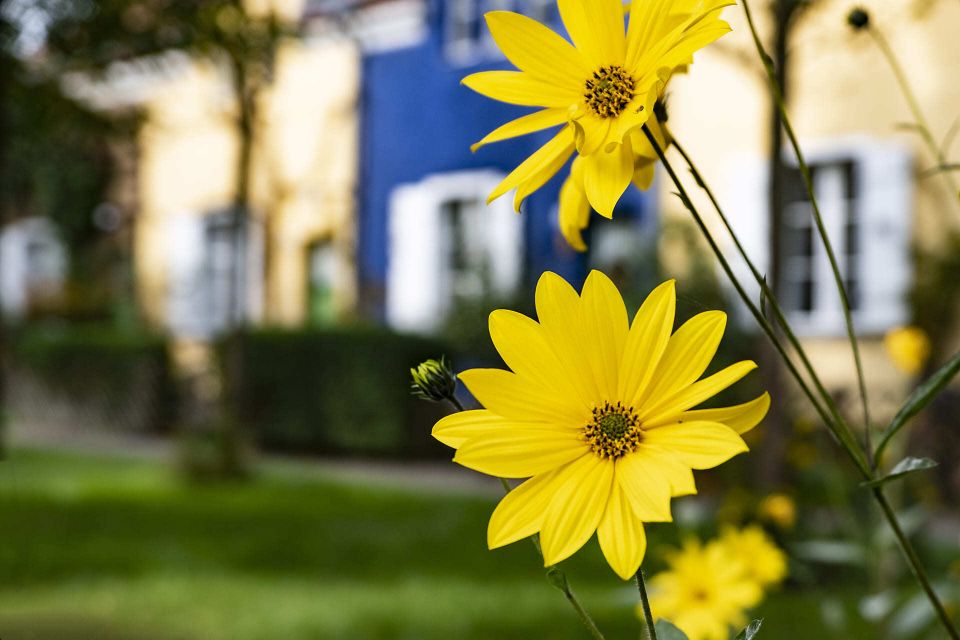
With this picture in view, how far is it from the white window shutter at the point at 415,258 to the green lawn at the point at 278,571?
153 inches

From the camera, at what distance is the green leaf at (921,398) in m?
0.67

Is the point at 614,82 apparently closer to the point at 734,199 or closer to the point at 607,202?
the point at 607,202

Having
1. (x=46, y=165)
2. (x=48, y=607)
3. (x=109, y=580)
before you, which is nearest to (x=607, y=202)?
(x=48, y=607)

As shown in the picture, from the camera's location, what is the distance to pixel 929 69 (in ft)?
27.4

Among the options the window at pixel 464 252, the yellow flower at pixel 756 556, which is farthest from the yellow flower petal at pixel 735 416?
the window at pixel 464 252

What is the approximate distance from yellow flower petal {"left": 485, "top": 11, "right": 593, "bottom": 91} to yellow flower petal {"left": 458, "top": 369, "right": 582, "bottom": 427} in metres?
0.18

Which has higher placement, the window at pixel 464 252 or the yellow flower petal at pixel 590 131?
the window at pixel 464 252

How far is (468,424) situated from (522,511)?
54 mm

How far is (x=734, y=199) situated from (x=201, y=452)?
4305mm

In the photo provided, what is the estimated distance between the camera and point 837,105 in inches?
345

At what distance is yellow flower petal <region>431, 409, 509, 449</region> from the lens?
1.99 ft

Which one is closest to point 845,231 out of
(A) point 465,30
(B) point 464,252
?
(B) point 464,252

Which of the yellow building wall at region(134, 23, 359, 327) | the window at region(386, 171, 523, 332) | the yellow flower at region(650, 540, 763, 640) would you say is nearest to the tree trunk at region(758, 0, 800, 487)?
the yellow flower at region(650, 540, 763, 640)

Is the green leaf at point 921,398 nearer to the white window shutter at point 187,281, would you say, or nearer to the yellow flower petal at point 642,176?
the yellow flower petal at point 642,176
